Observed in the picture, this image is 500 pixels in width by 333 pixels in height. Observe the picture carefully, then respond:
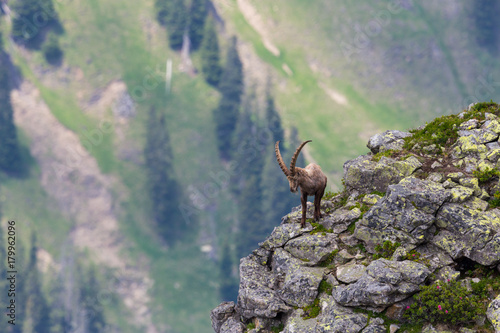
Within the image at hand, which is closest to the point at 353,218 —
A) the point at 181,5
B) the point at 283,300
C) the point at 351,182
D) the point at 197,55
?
the point at 351,182

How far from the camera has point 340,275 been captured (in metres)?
22.6

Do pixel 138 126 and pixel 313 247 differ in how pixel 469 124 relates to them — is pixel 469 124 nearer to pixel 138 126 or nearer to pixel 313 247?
pixel 313 247

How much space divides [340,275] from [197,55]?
6693 inches

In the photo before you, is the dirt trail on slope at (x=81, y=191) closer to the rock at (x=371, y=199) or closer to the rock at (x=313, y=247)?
the rock at (x=313, y=247)

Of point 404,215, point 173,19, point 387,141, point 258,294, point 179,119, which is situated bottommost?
point 258,294

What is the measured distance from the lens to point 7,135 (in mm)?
160375

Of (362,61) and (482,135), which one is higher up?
(362,61)

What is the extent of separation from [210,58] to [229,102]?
65.7 ft

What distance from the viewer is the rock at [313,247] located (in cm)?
2378

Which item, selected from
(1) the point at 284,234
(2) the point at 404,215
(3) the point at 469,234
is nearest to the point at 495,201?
(3) the point at 469,234

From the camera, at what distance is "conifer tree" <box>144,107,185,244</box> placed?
501ft

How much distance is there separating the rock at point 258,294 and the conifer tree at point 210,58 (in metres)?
157

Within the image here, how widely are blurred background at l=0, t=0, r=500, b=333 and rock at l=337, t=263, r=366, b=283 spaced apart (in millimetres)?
117024

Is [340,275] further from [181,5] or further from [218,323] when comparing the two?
[181,5]
